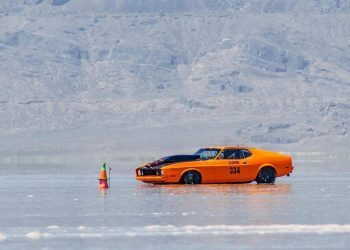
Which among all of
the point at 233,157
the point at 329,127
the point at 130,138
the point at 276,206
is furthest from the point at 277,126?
the point at 276,206

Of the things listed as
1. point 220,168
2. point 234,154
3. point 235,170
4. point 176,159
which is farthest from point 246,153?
point 176,159

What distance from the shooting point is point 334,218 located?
27000 millimetres

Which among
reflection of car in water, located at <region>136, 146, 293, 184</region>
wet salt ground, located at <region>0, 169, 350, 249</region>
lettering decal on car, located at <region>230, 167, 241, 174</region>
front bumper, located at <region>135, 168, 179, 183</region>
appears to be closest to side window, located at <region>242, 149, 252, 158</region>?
reflection of car in water, located at <region>136, 146, 293, 184</region>

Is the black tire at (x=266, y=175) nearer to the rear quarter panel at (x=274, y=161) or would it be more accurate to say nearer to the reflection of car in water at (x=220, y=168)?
the reflection of car in water at (x=220, y=168)

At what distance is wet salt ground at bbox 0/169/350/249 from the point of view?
22.8 meters

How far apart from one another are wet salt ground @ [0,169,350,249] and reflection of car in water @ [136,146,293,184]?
1.31m

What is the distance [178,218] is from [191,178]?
14197mm

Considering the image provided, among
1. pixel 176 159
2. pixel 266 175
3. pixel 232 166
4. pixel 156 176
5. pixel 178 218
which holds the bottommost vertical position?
pixel 178 218

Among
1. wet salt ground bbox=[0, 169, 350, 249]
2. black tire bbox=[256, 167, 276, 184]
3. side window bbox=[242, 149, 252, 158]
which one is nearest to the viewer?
wet salt ground bbox=[0, 169, 350, 249]

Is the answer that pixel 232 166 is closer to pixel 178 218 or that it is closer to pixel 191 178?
pixel 191 178

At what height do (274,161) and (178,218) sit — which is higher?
(274,161)

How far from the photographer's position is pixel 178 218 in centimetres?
2734

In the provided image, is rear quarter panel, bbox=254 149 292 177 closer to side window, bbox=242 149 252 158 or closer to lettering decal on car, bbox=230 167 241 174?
side window, bbox=242 149 252 158

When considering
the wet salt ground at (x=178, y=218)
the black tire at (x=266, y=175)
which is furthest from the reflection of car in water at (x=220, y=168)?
the wet salt ground at (x=178, y=218)
